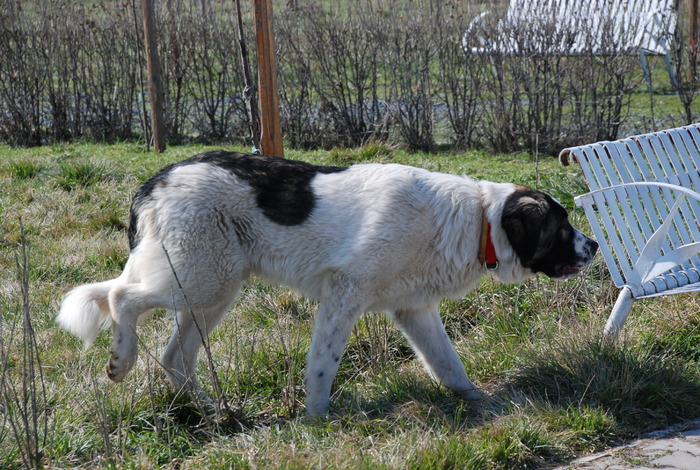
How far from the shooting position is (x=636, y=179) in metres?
5.13

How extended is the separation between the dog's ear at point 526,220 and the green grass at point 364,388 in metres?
0.64

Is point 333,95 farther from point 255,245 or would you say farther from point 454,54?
point 255,245

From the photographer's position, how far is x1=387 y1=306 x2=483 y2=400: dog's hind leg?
14.6ft

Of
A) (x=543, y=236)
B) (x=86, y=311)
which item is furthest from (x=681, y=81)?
(x=86, y=311)

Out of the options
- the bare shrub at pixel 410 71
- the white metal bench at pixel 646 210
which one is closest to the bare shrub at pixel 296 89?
the bare shrub at pixel 410 71

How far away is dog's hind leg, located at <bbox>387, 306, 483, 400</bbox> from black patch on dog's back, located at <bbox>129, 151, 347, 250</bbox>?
890 millimetres

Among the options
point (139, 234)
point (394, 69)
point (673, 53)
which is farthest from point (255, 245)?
point (673, 53)

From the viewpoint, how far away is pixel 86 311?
Result: 424 centimetres

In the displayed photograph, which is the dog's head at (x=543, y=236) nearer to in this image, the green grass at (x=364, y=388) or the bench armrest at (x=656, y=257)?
the bench armrest at (x=656, y=257)

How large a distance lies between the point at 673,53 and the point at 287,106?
5826 mm

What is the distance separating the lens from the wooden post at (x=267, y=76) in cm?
592

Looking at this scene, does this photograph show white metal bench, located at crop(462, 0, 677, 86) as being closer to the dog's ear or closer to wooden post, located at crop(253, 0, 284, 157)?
wooden post, located at crop(253, 0, 284, 157)

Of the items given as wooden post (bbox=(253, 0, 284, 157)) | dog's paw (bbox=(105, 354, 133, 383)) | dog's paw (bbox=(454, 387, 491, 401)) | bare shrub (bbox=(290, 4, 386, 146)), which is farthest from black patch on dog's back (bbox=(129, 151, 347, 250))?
bare shrub (bbox=(290, 4, 386, 146))

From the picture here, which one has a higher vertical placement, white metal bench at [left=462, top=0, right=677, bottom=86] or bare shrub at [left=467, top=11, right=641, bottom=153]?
white metal bench at [left=462, top=0, right=677, bottom=86]
